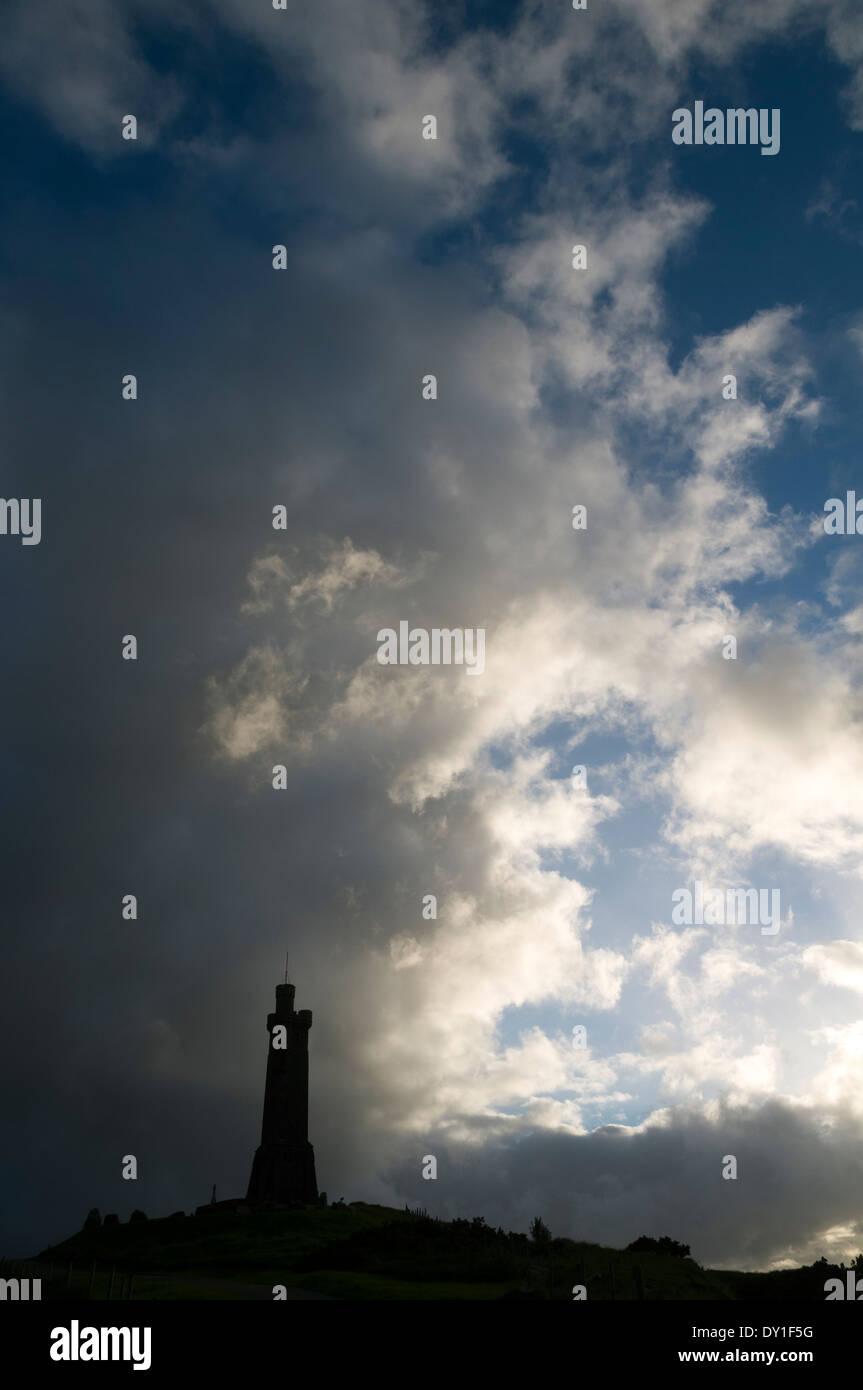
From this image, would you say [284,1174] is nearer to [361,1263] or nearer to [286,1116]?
[286,1116]

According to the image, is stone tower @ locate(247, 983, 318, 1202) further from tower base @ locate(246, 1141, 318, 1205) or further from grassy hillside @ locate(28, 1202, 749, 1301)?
grassy hillside @ locate(28, 1202, 749, 1301)

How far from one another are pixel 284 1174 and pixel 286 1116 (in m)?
4.80

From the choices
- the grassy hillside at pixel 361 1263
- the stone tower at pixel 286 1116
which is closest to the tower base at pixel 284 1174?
the stone tower at pixel 286 1116

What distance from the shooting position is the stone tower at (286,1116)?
81500mm

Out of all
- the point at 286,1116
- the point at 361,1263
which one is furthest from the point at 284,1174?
the point at 361,1263

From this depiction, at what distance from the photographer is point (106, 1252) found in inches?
2205

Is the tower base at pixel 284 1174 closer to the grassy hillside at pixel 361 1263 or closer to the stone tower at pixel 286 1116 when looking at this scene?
the stone tower at pixel 286 1116

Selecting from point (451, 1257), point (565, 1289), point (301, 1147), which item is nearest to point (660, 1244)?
point (451, 1257)

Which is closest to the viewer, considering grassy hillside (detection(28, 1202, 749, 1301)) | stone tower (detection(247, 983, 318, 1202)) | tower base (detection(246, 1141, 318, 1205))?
grassy hillside (detection(28, 1202, 749, 1301))

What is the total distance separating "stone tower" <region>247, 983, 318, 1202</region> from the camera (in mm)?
81500

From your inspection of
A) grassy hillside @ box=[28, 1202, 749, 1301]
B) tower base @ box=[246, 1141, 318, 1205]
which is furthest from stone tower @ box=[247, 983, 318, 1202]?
grassy hillside @ box=[28, 1202, 749, 1301]

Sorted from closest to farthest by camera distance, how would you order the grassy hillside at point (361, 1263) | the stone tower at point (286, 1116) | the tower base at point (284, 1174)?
the grassy hillside at point (361, 1263) < the tower base at point (284, 1174) < the stone tower at point (286, 1116)
